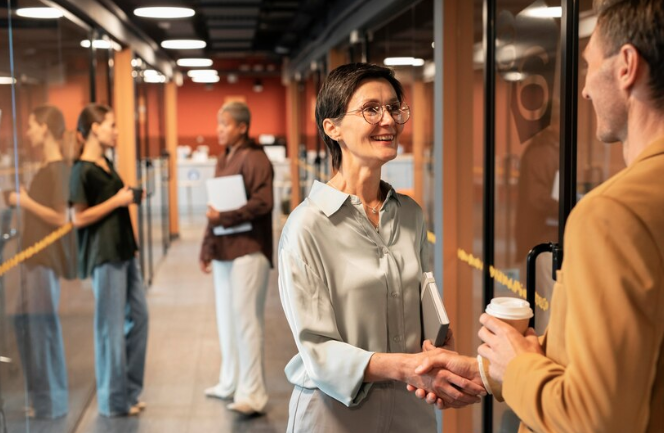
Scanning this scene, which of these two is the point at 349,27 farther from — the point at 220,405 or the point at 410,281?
the point at 410,281

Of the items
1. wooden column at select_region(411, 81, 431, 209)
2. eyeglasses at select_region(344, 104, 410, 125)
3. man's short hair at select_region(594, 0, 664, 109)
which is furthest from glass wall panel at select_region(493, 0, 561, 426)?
man's short hair at select_region(594, 0, 664, 109)

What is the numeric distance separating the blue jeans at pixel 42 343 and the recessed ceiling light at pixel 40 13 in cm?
124

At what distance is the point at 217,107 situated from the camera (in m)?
22.6

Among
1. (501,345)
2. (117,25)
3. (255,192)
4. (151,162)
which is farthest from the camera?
(151,162)

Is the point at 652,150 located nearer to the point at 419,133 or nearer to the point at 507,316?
the point at 507,316

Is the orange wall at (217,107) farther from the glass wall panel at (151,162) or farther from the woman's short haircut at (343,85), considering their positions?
the woman's short haircut at (343,85)

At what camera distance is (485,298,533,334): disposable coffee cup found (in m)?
1.60

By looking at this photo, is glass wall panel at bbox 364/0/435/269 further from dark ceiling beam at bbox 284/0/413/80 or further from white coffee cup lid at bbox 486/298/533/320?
white coffee cup lid at bbox 486/298/533/320

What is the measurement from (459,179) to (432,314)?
6.88ft

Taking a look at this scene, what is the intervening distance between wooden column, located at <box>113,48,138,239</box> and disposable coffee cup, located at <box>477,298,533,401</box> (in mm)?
6951

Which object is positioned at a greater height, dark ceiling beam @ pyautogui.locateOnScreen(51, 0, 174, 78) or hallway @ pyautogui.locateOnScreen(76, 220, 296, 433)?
dark ceiling beam @ pyautogui.locateOnScreen(51, 0, 174, 78)

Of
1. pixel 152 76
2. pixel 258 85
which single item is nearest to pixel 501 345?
pixel 152 76

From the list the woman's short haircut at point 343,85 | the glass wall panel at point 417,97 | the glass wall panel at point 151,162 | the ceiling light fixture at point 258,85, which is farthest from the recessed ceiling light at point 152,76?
the ceiling light fixture at point 258,85

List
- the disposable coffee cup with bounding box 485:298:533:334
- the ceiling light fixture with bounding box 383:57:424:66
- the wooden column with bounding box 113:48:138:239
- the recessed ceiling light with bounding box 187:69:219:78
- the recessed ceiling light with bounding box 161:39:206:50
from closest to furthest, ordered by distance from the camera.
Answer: the disposable coffee cup with bounding box 485:298:533:334 → the ceiling light fixture with bounding box 383:57:424:66 → the wooden column with bounding box 113:48:138:239 → the recessed ceiling light with bounding box 161:39:206:50 → the recessed ceiling light with bounding box 187:69:219:78
